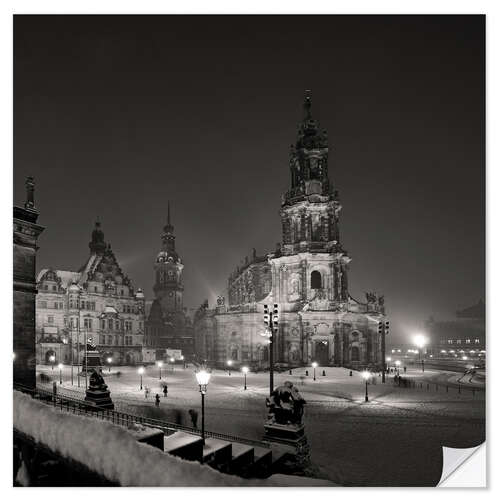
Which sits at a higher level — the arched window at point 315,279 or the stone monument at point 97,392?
the arched window at point 315,279

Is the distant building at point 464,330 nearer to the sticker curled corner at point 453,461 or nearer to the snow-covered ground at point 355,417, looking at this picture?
the snow-covered ground at point 355,417

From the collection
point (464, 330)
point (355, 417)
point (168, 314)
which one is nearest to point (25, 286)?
point (355, 417)

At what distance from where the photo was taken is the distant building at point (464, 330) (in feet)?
32.2

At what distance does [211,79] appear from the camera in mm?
11273

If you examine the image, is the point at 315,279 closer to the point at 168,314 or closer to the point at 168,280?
the point at 168,314

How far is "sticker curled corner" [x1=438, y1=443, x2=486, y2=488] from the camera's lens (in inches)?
327

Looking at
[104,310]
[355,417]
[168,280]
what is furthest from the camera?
[168,280]

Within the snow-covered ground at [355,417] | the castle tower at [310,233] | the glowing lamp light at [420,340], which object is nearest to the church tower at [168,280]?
the castle tower at [310,233]

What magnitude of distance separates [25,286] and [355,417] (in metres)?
11.4

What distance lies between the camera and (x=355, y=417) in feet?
49.9

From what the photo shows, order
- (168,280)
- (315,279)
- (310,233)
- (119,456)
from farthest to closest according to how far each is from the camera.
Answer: (168,280)
(315,279)
(310,233)
(119,456)

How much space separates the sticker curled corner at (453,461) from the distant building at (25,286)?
9406 millimetres

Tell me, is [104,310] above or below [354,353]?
above
